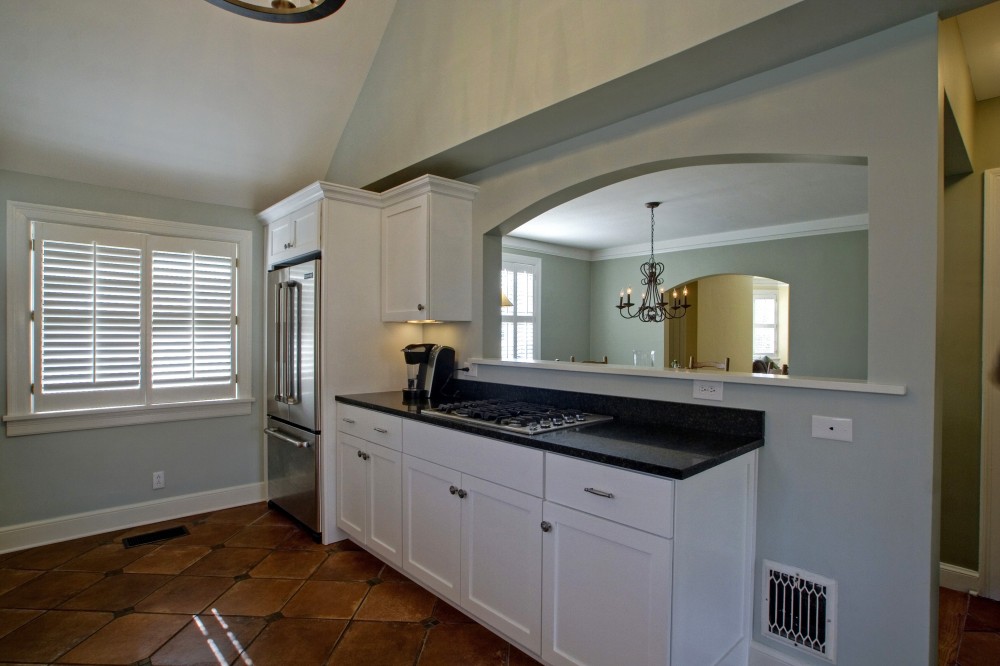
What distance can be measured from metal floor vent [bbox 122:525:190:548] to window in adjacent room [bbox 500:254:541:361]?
3844 millimetres

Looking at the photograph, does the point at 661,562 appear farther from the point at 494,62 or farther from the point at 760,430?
the point at 494,62

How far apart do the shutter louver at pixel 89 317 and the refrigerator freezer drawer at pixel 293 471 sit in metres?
0.99

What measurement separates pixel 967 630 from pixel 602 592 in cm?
189

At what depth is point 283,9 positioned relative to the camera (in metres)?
1.73

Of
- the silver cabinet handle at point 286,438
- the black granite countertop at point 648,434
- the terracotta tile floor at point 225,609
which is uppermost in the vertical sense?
the black granite countertop at point 648,434

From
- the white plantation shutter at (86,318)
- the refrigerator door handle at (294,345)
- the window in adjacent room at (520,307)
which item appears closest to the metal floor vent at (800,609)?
the refrigerator door handle at (294,345)

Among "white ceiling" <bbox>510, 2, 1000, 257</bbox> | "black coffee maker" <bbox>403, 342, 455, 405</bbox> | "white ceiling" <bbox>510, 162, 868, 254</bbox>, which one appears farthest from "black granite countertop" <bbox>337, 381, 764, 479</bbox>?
"white ceiling" <bbox>510, 162, 868, 254</bbox>

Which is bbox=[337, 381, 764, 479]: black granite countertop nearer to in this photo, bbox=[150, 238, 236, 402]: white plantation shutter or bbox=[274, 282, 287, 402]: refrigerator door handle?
bbox=[274, 282, 287, 402]: refrigerator door handle

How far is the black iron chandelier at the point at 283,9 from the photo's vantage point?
5.48 ft

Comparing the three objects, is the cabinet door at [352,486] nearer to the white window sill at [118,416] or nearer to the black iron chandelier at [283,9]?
the white window sill at [118,416]

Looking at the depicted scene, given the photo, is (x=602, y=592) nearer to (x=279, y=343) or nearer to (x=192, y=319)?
(x=279, y=343)

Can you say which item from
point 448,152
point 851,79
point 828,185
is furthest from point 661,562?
point 828,185

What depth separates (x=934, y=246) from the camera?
1585 mm

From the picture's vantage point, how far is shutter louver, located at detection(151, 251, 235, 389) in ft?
11.4
